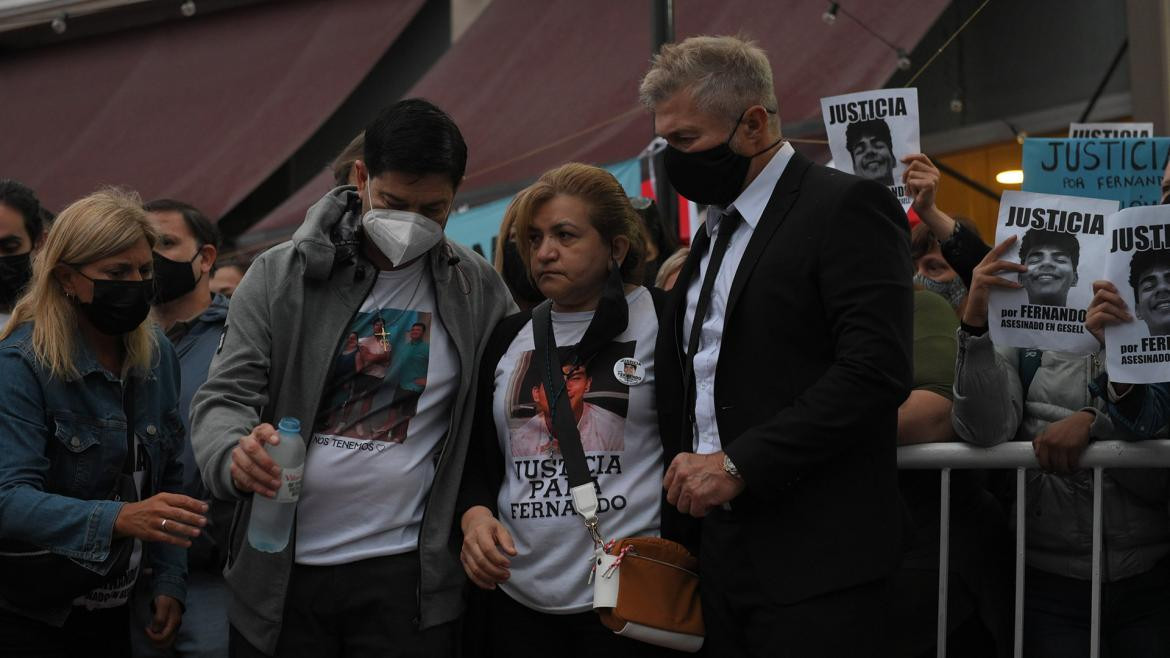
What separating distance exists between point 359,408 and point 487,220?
451 cm

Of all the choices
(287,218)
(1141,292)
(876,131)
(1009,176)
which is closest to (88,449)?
(876,131)

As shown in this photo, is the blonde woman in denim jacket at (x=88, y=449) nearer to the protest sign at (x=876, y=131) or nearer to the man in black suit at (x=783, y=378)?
the man in black suit at (x=783, y=378)

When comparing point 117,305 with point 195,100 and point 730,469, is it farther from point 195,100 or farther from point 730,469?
point 195,100

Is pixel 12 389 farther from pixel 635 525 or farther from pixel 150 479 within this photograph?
pixel 635 525

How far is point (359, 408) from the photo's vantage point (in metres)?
3.38

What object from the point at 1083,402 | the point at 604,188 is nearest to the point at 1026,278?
the point at 1083,402

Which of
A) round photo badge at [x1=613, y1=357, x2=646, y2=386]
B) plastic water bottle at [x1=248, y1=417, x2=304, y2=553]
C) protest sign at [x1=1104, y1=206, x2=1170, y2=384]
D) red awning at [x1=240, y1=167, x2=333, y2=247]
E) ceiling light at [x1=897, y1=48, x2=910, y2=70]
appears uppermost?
ceiling light at [x1=897, y1=48, x2=910, y2=70]

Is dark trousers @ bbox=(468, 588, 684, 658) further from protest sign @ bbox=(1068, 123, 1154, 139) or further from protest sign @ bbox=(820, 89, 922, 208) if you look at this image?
protest sign @ bbox=(1068, 123, 1154, 139)

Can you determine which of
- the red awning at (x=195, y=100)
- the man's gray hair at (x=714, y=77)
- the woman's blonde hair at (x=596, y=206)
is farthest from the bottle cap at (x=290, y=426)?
the red awning at (x=195, y=100)

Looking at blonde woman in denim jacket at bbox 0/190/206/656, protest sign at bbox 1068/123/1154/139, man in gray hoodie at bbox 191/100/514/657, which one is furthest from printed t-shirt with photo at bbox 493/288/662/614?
protest sign at bbox 1068/123/1154/139

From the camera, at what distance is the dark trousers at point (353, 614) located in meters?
3.31

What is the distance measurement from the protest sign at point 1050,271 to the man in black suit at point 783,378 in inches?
29.1

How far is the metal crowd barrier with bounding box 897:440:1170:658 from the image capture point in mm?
3586

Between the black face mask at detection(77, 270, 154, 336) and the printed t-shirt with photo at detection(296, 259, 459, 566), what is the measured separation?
0.70 meters
